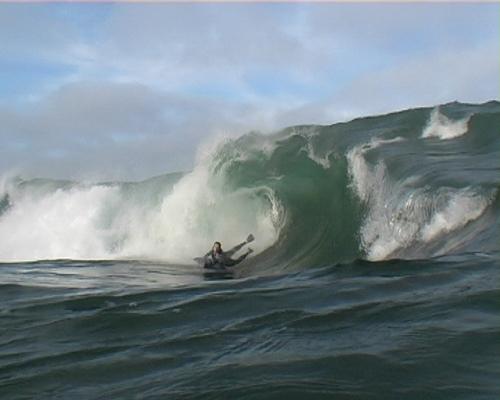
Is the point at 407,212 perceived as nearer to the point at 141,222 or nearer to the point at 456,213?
the point at 456,213

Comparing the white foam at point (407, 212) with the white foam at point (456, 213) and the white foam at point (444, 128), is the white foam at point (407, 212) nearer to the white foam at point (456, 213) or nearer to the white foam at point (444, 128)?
the white foam at point (456, 213)

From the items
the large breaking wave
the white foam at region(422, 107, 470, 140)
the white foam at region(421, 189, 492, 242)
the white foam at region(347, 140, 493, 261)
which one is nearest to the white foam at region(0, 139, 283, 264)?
the large breaking wave

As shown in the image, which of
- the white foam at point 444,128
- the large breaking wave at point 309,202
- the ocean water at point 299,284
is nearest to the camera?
the ocean water at point 299,284

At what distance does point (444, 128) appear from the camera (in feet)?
54.7

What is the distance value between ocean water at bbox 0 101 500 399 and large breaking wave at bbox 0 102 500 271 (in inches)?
2.0

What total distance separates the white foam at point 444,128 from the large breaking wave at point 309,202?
5 centimetres

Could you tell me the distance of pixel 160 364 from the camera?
416cm

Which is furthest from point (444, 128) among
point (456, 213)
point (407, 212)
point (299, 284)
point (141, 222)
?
point (299, 284)

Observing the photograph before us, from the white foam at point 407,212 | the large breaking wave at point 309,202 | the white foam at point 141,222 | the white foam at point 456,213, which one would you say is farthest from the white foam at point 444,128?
the white foam at point 456,213

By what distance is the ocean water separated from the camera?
148 inches

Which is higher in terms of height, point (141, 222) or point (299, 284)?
point (141, 222)

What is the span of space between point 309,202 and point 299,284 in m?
9.28

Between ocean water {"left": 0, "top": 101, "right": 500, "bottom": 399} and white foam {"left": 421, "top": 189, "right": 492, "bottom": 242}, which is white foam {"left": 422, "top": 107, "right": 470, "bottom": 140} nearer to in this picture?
ocean water {"left": 0, "top": 101, "right": 500, "bottom": 399}

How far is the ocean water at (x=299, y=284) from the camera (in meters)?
3.75
